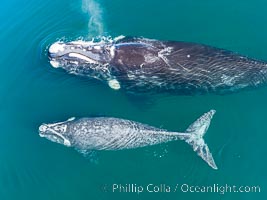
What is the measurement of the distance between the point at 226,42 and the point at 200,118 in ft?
15.9

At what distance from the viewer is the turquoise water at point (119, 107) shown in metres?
20.2

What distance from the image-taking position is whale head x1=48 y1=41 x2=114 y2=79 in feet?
72.6

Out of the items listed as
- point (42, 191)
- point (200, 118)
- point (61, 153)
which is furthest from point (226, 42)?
point (42, 191)

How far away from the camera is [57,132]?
20.7 m

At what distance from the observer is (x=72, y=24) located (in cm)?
2509

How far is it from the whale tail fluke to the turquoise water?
0.33m

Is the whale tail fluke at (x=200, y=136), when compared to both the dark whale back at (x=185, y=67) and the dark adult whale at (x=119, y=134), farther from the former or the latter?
the dark whale back at (x=185, y=67)

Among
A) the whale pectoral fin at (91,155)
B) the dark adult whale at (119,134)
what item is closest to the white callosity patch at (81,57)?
the dark adult whale at (119,134)

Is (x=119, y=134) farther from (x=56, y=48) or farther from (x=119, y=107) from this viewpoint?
(x=56, y=48)

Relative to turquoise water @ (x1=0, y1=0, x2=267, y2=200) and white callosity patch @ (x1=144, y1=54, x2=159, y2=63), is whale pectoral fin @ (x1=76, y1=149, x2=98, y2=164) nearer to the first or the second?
turquoise water @ (x1=0, y1=0, x2=267, y2=200)

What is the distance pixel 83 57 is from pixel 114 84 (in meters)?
1.90

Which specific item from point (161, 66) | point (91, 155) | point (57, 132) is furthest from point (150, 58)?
point (57, 132)

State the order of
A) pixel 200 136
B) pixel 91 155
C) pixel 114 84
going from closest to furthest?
pixel 200 136 → pixel 91 155 → pixel 114 84

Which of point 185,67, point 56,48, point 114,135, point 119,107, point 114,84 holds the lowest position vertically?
point 114,135
